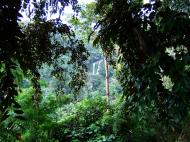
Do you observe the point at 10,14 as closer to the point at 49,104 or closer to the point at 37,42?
the point at 37,42

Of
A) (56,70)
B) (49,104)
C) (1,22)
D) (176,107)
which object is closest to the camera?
(1,22)

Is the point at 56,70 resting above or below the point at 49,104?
above

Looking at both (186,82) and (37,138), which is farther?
(37,138)

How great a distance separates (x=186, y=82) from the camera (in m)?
1.70

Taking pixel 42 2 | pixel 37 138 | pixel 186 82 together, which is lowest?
pixel 37 138

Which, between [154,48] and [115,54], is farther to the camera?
[115,54]

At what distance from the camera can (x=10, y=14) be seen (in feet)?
5.52

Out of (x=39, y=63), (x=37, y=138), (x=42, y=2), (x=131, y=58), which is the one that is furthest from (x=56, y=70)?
(x=37, y=138)

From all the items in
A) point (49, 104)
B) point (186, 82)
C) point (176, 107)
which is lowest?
point (49, 104)

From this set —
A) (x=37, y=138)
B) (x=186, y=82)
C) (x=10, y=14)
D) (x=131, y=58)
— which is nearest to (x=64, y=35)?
(x=131, y=58)

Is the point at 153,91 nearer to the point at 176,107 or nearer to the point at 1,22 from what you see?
the point at 176,107

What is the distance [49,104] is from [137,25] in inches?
181

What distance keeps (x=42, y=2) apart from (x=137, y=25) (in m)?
0.91

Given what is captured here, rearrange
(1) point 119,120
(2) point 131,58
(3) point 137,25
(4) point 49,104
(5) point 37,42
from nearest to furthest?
1. (3) point 137,25
2. (2) point 131,58
3. (5) point 37,42
4. (4) point 49,104
5. (1) point 119,120
